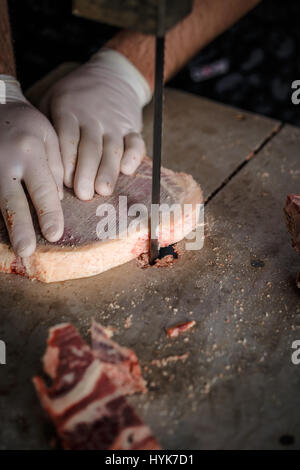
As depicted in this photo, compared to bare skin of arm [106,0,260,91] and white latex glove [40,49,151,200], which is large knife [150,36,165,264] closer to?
white latex glove [40,49,151,200]

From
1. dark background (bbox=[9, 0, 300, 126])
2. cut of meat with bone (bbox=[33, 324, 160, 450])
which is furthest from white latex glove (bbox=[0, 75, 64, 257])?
dark background (bbox=[9, 0, 300, 126])

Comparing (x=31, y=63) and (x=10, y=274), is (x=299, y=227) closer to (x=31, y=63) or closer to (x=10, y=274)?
(x=10, y=274)

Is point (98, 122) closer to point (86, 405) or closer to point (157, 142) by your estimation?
point (157, 142)

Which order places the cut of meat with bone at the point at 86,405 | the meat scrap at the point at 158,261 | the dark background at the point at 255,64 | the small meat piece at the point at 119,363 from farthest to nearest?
1. the dark background at the point at 255,64
2. the meat scrap at the point at 158,261
3. the small meat piece at the point at 119,363
4. the cut of meat with bone at the point at 86,405

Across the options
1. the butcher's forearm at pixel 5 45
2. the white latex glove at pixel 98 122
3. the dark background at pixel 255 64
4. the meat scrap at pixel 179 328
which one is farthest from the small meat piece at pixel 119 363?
the dark background at pixel 255 64

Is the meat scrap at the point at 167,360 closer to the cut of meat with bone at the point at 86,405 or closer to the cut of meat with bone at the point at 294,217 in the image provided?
the cut of meat with bone at the point at 86,405
